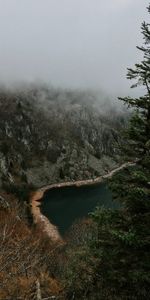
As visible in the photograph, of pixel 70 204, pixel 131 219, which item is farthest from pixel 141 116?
pixel 70 204

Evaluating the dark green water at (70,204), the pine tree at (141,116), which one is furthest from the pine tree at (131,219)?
the dark green water at (70,204)

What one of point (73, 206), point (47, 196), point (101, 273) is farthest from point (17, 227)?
point (47, 196)

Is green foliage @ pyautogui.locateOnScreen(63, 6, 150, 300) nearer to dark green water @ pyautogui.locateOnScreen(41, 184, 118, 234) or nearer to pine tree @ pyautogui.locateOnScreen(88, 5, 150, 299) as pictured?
pine tree @ pyautogui.locateOnScreen(88, 5, 150, 299)

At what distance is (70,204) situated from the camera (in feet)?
523

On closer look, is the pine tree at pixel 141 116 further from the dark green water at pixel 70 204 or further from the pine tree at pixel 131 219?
the dark green water at pixel 70 204

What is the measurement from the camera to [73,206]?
155m

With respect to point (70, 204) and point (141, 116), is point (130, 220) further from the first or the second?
point (70, 204)

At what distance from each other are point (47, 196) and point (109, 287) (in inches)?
6690

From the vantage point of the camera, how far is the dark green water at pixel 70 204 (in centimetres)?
13438

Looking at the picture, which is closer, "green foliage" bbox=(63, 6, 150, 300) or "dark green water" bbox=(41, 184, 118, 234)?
"green foliage" bbox=(63, 6, 150, 300)

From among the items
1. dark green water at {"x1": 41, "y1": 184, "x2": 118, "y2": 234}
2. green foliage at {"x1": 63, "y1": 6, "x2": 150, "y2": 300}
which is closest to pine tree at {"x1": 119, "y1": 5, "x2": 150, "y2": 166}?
green foliage at {"x1": 63, "y1": 6, "x2": 150, "y2": 300}

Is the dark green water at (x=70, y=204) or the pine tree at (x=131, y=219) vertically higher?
the pine tree at (x=131, y=219)

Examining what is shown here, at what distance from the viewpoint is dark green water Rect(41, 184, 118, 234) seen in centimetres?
13438

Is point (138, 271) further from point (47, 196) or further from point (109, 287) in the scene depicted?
point (47, 196)
